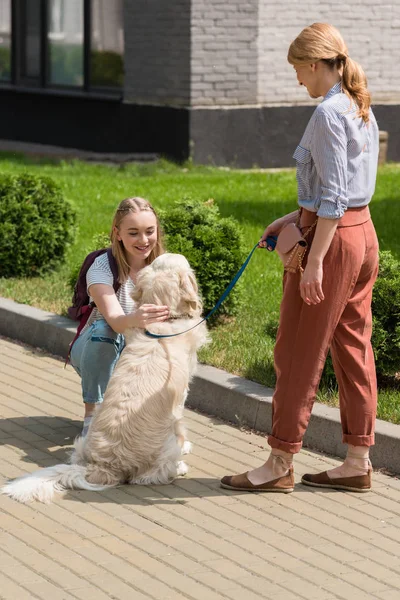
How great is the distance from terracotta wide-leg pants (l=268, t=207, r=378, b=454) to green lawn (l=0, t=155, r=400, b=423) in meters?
0.82

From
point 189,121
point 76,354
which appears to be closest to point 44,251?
point 76,354

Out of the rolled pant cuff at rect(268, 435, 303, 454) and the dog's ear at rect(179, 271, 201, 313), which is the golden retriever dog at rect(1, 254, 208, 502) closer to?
the dog's ear at rect(179, 271, 201, 313)

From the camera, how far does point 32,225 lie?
1014 centimetres

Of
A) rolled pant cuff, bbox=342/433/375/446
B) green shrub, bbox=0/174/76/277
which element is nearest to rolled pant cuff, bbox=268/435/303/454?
rolled pant cuff, bbox=342/433/375/446

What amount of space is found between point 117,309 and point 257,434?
1.23 m

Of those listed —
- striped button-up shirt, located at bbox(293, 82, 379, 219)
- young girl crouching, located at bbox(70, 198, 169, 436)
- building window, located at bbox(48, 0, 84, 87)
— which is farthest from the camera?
building window, located at bbox(48, 0, 84, 87)

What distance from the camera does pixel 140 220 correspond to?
6215 mm

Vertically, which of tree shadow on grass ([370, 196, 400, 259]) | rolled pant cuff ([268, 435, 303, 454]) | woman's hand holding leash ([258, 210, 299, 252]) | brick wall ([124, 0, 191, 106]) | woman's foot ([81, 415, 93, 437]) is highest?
brick wall ([124, 0, 191, 106])

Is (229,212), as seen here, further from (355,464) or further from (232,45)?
(355,464)

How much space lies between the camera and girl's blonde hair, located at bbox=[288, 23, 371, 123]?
5.29 meters

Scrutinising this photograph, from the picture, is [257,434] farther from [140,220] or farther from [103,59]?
→ [103,59]

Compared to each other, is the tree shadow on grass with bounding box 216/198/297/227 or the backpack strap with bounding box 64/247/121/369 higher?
the backpack strap with bounding box 64/247/121/369

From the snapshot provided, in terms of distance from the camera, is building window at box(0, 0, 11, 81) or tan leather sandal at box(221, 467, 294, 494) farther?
→ building window at box(0, 0, 11, 81)

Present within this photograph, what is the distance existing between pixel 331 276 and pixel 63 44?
51.1 feet
